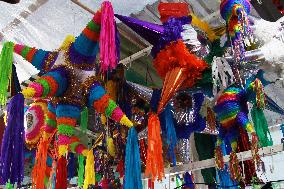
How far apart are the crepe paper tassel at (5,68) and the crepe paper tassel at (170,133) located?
2.19 ft

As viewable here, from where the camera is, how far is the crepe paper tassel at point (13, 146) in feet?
4.51

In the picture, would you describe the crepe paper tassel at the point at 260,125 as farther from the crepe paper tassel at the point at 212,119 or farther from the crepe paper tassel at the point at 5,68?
the crepe paper tassel at the point at 5,68

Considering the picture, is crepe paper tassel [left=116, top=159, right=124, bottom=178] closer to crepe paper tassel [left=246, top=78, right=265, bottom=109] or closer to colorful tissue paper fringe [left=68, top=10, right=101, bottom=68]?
colorful tissue paper fringe [left=68, top=10, right=101, bottom=68]

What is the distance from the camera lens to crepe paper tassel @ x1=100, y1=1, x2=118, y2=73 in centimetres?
143

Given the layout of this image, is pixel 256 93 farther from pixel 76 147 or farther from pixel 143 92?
pixel 76 147

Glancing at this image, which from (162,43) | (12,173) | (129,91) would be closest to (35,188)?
(12,173)

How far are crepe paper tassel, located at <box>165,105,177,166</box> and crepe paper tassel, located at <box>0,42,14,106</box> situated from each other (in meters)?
0.67

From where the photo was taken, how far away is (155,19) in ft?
6.34

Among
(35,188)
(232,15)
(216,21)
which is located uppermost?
(216,21)

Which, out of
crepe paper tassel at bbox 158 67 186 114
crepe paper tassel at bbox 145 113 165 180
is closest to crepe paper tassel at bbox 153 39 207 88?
crepe paper tassel at bbox 158 67 186 114

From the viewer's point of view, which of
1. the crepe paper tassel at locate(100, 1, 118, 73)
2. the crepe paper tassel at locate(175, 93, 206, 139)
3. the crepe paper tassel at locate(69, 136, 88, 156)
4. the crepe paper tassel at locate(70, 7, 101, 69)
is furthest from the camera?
the crepe paper tassel at locate(175, 93, 206, 139)

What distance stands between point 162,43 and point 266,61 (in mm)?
420

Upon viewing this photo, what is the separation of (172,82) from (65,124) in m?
0.48

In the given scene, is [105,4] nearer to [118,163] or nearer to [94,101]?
[94,101]
